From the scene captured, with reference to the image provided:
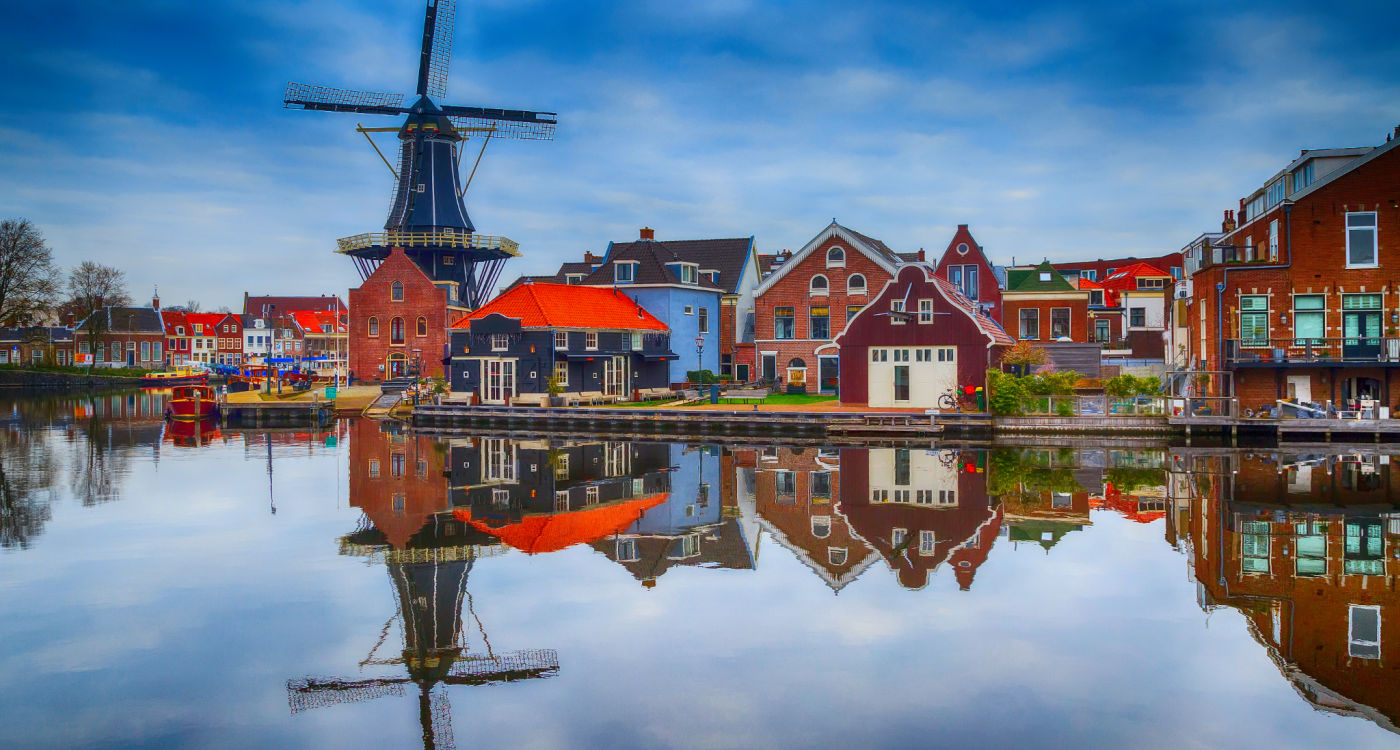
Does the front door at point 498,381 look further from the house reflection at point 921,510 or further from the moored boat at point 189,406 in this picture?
the house reflection at point 921,510

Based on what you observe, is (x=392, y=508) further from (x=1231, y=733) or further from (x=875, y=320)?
(x=875, y=320)

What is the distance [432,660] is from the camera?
1145 cm

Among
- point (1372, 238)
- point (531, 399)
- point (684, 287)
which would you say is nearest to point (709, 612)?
point (531, 399)

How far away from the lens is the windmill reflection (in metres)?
10.5

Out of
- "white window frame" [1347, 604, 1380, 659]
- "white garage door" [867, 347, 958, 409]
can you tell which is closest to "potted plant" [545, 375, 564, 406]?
"white garage door" [867, 347, 958, 409]

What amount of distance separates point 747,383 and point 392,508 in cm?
2967

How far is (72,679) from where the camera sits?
10742mm

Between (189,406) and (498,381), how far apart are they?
51.8 feet

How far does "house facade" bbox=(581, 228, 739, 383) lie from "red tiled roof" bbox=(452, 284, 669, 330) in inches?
72.9

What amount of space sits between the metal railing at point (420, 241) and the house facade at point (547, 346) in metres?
13.8

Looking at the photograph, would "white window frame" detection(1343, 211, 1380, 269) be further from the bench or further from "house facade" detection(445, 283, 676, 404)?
the bench

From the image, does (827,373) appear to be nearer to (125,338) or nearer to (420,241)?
(420,241)

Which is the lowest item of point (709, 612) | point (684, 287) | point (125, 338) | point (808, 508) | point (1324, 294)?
point (709, 612)

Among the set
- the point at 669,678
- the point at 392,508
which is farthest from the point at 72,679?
the point at 392,508
